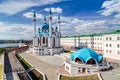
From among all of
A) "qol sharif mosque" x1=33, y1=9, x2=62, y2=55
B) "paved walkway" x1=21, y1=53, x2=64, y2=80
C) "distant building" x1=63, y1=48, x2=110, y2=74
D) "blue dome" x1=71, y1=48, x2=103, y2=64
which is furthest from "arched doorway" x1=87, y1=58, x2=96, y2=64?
"qol sharif mosque" x1=33, y1=9, x2=62, y2=55

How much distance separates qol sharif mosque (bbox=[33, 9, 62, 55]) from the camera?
60062 mm

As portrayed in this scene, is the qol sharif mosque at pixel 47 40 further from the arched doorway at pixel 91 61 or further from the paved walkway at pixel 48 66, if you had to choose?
the arched doorway at pixel 91 61

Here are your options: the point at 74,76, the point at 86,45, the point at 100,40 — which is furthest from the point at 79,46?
the point at 74,76

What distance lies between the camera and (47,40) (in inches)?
2478

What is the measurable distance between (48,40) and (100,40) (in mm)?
22650

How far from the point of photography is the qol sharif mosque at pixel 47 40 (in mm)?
60062

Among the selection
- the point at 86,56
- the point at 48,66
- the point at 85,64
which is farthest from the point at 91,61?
the point at 48,66

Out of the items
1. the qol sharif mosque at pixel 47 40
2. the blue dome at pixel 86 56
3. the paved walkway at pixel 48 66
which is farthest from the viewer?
the qol sharif mosque at pixel 47 40

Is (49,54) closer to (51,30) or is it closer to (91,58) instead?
(51,30)

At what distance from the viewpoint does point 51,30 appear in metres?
61.8

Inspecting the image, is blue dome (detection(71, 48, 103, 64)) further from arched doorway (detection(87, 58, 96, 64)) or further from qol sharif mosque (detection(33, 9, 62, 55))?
qol sharif mosque (detection(33, 9, 62, 55))

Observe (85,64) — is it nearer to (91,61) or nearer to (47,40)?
(91,61)

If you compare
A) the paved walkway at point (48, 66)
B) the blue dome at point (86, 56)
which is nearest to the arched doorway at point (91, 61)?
the blue dome at point (86, 56)

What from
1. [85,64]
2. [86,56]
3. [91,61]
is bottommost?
[85,64]
